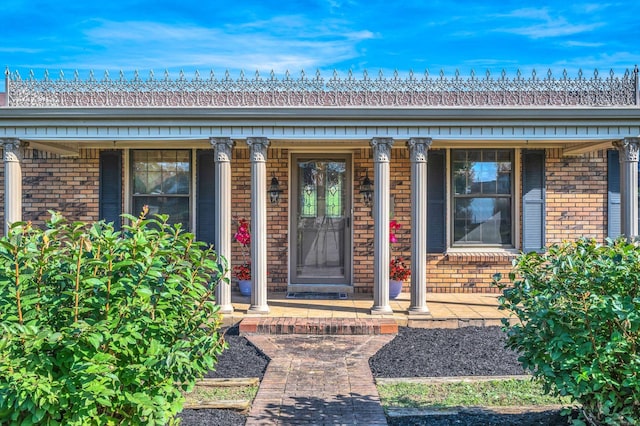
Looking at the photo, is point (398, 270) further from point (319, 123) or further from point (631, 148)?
point (631, 148)

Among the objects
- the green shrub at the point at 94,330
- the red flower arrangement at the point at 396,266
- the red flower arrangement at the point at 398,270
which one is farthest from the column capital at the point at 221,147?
the green shrub at the point at 94,330

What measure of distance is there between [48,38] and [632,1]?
476 inches

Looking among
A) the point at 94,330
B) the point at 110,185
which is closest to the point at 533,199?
the point at 110,185

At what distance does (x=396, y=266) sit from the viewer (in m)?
7.92

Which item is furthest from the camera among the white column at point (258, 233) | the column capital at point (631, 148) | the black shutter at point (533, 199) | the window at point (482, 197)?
the window at point (482, 197)

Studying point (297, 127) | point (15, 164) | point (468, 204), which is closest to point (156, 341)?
point (297, 127)

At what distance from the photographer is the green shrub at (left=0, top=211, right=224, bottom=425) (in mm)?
2193

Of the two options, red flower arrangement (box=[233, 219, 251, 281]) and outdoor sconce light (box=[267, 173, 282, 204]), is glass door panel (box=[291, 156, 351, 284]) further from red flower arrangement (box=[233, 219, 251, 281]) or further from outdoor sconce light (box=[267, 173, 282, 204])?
red flower arrangement (box=[233, 219, 251, 281])

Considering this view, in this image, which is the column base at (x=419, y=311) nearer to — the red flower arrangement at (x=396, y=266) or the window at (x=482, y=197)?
the red flower arrangement at (x=396, y=266)

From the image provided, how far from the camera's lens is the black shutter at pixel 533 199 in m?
8.01

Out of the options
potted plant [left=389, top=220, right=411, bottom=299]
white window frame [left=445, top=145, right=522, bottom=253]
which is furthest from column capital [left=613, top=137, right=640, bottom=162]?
potted plant [left=389, top=220, right=411, bottom=299]

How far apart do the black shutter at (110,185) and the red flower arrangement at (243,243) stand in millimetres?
1986

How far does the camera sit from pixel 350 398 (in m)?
3.94

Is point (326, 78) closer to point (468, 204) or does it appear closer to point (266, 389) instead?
point (468, 204)
